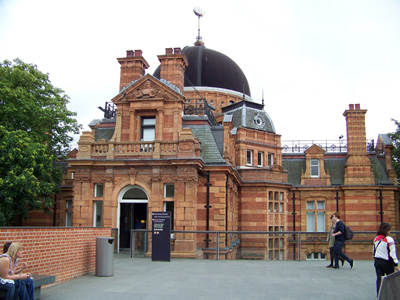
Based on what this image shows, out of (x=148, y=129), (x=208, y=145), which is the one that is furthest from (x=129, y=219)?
(x=208, y=145)

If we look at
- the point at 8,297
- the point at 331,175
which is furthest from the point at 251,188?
the point at 8,297

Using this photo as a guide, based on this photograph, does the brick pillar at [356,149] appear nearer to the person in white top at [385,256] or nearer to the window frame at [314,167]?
the window frame at [314,167]

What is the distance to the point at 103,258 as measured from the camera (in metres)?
12.7

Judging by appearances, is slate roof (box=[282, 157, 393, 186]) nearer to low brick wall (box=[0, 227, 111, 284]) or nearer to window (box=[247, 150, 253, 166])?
window (box=[247, 150, 253, 166])

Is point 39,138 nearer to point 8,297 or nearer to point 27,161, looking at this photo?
point 27,161

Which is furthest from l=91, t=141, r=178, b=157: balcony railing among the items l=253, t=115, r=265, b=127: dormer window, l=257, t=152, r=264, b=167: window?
l=253, t=115, r=265, b=127: dormer window

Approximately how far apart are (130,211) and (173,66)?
8.24m

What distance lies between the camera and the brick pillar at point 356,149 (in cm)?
3616

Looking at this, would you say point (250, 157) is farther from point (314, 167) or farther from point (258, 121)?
point (314, 167)

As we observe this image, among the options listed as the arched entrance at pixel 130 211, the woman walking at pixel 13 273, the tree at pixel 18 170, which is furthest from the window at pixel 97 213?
the woman walking at pixel 13 273

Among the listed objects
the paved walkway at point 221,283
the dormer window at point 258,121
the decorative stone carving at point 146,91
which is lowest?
the paved walkway at point 221,283

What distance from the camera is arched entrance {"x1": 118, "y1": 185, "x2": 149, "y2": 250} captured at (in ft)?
70.0

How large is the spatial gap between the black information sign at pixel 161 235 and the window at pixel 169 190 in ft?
14.6

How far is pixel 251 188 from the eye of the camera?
107 ft
